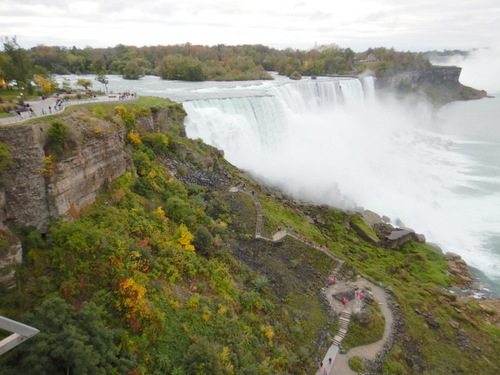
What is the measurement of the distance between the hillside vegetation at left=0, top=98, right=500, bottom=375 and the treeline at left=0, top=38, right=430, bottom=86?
19.5 meters

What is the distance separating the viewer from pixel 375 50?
380 ft

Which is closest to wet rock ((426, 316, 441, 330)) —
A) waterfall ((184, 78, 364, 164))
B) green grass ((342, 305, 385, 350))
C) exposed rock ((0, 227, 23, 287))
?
green grass ((342, 305, 385, 350))

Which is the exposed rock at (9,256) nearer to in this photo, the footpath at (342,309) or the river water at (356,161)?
the footpath at (342,309)

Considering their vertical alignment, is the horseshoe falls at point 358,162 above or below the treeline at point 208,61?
below

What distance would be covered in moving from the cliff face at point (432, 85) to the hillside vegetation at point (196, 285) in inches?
2689

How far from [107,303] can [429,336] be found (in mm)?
17713

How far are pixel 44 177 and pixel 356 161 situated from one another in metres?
37.8

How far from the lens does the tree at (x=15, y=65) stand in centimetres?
2086

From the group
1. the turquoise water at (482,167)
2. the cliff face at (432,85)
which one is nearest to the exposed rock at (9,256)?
the turquoise water at (482,167)

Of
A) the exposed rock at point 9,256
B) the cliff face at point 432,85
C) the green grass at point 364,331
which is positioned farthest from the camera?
the cliff face at point 432,85

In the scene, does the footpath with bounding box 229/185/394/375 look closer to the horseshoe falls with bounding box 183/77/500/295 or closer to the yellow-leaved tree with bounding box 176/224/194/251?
the yellow-leaved tree with bounding box 176/224/194/251

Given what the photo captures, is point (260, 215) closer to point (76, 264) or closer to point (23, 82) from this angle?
point (76, 264)

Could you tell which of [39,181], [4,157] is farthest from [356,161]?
[4,157]

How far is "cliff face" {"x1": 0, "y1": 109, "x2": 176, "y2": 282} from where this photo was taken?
12.2 metres
